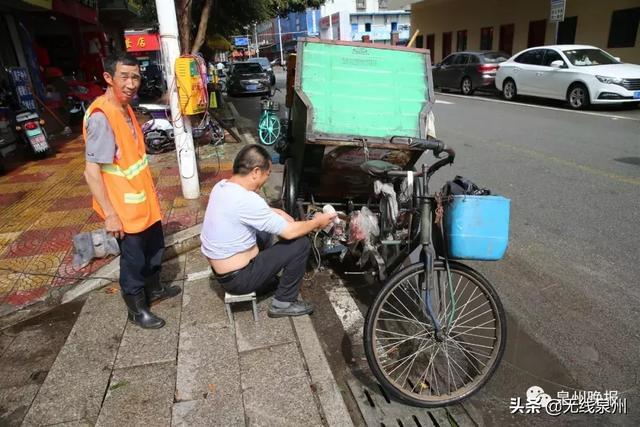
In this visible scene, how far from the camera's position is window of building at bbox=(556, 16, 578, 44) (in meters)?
18.7

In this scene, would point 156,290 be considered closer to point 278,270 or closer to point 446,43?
point 278,270

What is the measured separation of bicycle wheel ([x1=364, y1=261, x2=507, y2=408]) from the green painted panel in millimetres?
1467

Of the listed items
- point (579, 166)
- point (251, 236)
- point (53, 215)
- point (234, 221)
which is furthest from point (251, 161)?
point (579, 166)

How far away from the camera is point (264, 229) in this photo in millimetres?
2928

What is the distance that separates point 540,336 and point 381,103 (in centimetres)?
215

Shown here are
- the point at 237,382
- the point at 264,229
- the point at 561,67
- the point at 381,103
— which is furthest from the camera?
the point at 561,67

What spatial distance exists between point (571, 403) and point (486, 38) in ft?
83.2

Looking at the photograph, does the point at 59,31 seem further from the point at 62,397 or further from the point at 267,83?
the point at 62,397

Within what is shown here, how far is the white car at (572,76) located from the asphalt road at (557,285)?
4.43 metres

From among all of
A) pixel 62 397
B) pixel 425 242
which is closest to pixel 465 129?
pixel 425 242

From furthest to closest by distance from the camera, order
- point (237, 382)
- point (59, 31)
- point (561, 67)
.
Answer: point (59, 31)
point (561, 67)
point (237, 382)

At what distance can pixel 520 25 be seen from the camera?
2142cm

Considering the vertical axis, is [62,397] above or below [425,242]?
below

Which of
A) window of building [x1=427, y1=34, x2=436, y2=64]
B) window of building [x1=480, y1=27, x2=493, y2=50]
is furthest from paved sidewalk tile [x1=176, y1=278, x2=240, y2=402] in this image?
window of building [x1=427, y1=34, x2=436, y2=64]
